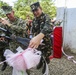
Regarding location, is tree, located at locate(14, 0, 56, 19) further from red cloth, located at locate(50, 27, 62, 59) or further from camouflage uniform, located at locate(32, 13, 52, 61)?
camouflage uniform, located at locate(32, 13, 52, 61)

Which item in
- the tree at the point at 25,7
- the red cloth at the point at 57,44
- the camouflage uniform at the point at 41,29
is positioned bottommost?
the tree at the point at 25,7

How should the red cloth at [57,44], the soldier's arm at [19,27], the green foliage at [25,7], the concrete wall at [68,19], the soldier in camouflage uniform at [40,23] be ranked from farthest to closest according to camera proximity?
the green foliage at [25,7]
the concrete wall at [68,19]
the red cloth at [57,44]
the soldier's arm at [19,27]
the soldier in camouflage uniform at [40,23]

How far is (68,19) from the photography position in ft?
23.8

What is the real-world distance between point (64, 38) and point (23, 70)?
15.3 feet

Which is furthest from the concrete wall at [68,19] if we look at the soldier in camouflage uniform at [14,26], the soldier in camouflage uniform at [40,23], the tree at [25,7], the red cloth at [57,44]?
the tree at [25,7]

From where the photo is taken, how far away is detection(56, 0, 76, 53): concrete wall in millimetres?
7083

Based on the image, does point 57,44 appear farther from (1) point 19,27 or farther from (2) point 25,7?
(2) point 25,7

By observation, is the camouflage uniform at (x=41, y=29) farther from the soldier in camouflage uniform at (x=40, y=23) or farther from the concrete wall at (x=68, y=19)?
the concrete wall at (x=68, y=19)

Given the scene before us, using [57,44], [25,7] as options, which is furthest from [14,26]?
[25,7]

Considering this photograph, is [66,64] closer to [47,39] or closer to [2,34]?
[47,39]

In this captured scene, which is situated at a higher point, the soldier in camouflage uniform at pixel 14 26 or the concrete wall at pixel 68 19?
the soldier in camouflage uniform at pixel 14 26

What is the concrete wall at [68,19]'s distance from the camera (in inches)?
279

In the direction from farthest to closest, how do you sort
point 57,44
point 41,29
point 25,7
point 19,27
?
point 25,7, point 57,44, point 19,27, point 41,29

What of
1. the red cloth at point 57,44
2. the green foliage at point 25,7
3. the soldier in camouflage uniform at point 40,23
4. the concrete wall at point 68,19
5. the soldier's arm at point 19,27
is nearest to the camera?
the soldier in camouflage uniform at point 40,23
